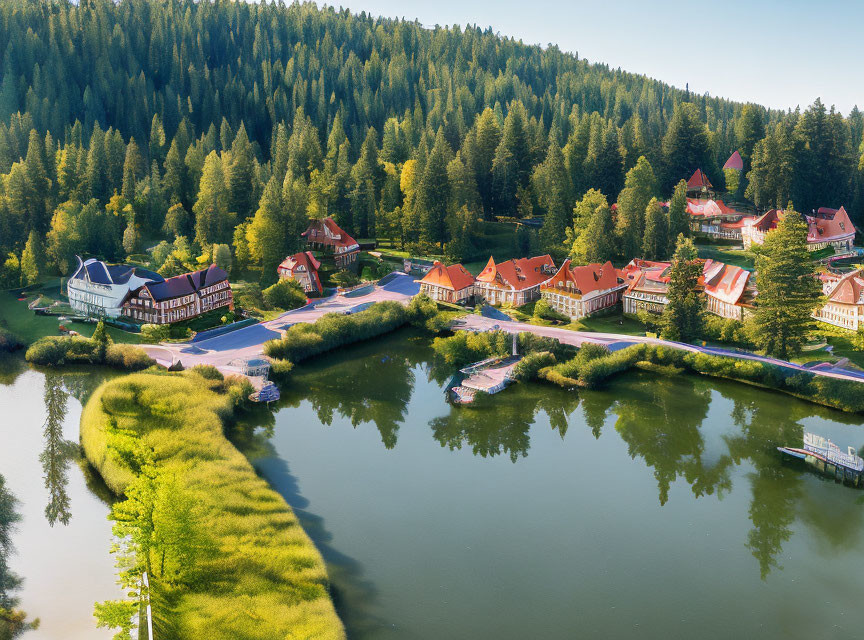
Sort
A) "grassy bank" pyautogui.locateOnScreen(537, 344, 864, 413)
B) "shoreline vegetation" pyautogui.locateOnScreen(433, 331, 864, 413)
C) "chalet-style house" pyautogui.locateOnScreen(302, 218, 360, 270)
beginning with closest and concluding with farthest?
"grassy bank" pyautogui.locateOnScreen(537, 344, 864, 413)
"shoreline vegetation" pyautogui.locateOnScreen(433, 331, 864, 413)
"chalet-style house" pyautogui.locateOnScreen(302, 218, 360, 270)

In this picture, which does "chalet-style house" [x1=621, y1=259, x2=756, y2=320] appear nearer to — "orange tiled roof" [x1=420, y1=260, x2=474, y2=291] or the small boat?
"orange tiled roof" [x1=420, y1=260, x2=474, y2=291]

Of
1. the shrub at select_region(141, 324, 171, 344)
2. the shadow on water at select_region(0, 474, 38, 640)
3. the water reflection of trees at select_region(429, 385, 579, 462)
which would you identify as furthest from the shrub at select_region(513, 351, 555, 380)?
the shadow on water at select_region(0, 474, 38, 640)

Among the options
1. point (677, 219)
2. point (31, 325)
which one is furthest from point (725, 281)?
point (31, 325)

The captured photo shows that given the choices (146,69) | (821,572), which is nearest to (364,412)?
(821,572)

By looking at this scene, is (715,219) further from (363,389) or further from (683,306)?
(363,389)

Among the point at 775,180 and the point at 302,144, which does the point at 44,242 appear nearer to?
the point at 302,144
